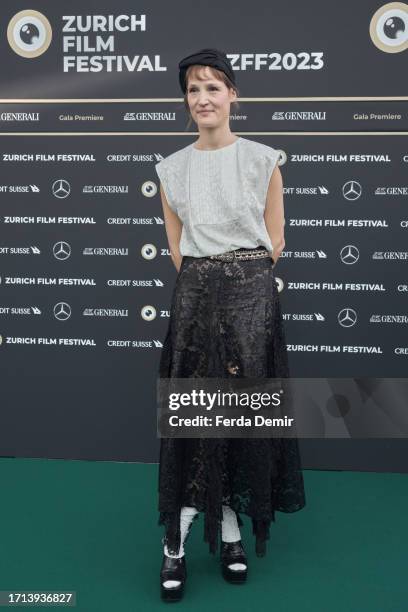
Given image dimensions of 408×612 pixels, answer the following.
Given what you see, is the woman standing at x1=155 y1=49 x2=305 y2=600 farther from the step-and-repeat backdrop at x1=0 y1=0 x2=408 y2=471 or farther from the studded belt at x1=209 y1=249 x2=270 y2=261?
the step-and-repeat backdrop at x1=0 y1=0 x2=408 y2=471

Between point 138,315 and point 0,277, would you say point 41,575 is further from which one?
point 0,277

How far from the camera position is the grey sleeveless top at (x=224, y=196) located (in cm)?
229

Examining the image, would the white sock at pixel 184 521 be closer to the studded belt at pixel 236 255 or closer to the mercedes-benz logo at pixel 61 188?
the studded belt at pixel 236 255

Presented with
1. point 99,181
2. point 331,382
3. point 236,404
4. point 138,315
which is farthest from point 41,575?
point 99,181

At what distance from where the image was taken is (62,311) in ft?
12.1

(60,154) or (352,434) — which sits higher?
(60,154)

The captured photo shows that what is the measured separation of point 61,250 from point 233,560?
6.00 ft

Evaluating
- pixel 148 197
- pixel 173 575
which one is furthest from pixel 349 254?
pixel 173 575

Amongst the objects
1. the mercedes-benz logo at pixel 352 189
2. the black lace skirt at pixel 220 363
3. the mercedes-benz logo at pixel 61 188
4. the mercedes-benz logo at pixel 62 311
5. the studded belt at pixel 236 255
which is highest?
the mercedes-benz logo at pixel 61 188

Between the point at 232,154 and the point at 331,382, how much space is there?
5.19ft

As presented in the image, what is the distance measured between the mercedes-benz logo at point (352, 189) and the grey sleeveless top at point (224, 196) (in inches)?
47.6

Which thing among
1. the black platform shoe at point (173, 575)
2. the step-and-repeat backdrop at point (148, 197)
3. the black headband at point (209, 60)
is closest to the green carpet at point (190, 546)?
the black platform shoe at point (173, 575)

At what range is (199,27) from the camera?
3.47m

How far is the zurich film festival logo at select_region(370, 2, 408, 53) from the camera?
3.36 m
